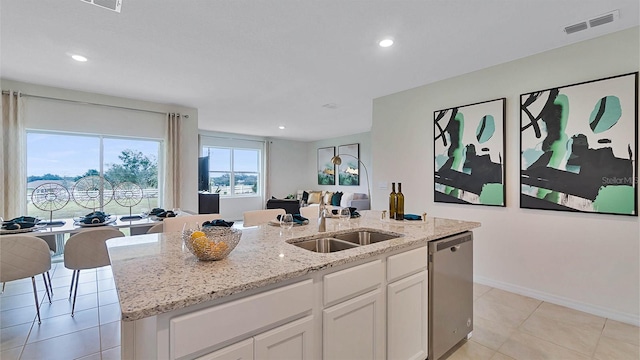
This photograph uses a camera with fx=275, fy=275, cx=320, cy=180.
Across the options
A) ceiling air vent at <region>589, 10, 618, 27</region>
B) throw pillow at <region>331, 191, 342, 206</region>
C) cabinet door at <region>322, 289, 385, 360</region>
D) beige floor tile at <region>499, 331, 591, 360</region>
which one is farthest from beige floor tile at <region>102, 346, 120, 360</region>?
throw pillow at <region>331, 191, 342, 206</region>

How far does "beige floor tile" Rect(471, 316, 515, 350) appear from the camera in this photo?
6.93ft

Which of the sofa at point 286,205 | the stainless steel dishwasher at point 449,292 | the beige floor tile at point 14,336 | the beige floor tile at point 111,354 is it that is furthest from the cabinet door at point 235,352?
the sofa at point 286,205

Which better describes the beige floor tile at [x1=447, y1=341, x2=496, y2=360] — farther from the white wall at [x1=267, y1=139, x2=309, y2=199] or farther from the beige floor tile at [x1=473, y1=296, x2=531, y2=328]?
the white wall at [x1=267, y1=139, x2=309, y2=199]

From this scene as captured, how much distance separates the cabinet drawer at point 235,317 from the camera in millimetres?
885

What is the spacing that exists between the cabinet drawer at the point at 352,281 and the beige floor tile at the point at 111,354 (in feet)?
5.81

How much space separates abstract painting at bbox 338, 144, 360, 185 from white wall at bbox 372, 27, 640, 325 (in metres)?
3.83

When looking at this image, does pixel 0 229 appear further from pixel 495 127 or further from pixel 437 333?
pixel 495 127

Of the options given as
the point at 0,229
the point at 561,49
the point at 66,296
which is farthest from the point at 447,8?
the point at 66,296

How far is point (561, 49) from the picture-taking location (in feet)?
8.93

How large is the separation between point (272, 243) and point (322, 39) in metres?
1.97

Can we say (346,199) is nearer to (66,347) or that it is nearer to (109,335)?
(109,335)

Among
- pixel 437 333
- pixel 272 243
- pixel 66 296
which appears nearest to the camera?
pixel 272 243

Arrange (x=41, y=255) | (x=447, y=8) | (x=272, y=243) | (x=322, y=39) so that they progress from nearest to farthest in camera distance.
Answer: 1. (x=272, y=243)
2. (x=447, y=8)
3. (x=41, y=255)
4. (x=322, y=39)

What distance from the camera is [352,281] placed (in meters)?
1.37
